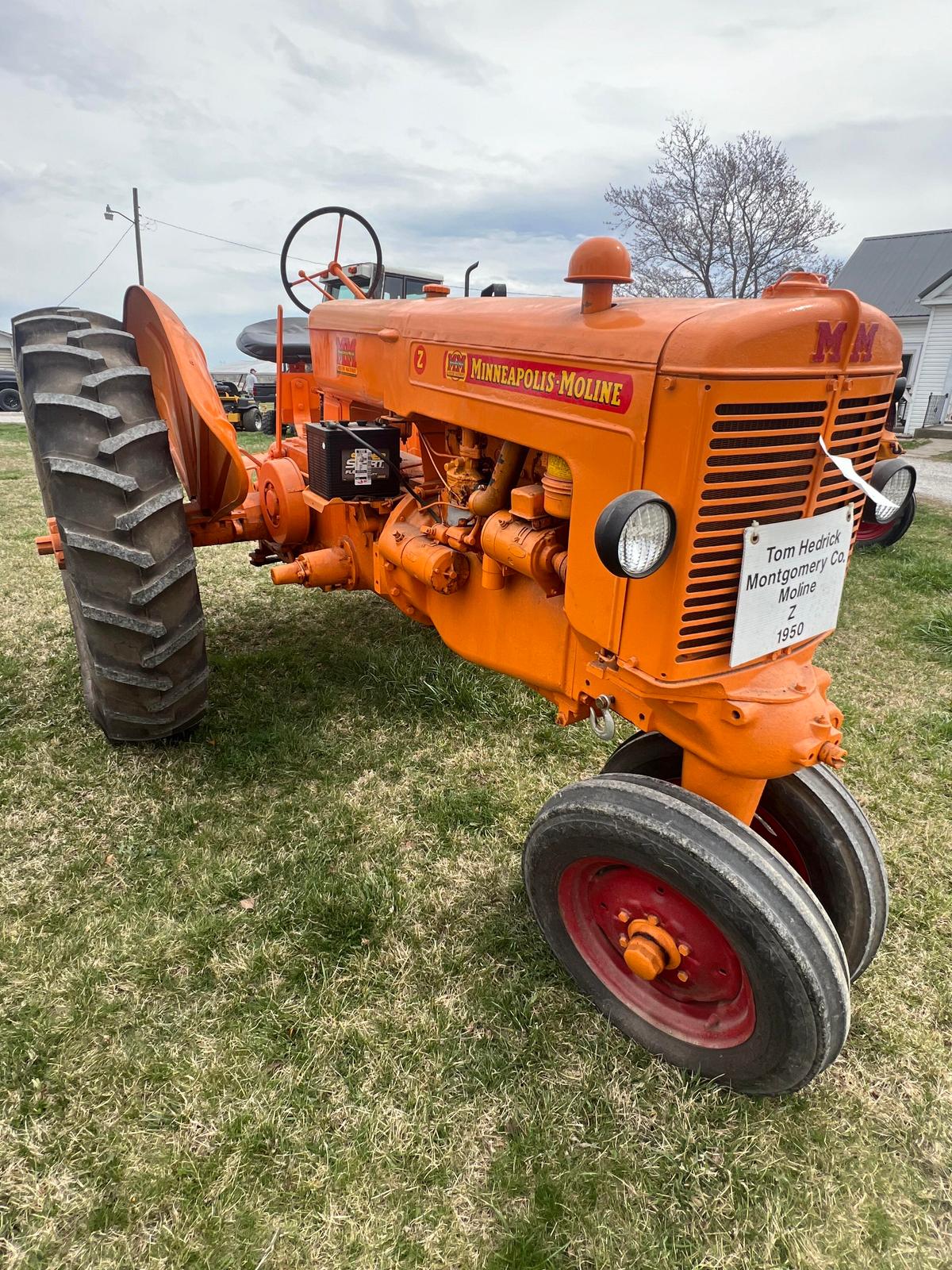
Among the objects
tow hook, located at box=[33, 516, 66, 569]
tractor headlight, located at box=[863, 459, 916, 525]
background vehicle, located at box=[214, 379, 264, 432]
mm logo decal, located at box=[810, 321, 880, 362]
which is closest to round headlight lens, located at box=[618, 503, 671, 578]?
mm logo decal, located at box=[810, 321, 880, 362]

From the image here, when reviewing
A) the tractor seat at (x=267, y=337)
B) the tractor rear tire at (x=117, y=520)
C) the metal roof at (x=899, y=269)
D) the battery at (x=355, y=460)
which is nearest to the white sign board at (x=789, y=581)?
the battery at (x=355, y=460)

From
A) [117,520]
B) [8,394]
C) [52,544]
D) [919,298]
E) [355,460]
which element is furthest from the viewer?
[919,298]

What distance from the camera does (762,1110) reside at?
1932 millimetres

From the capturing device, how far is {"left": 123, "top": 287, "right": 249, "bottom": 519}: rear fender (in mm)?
3070

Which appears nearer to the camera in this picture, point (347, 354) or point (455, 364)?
point (455, 364)

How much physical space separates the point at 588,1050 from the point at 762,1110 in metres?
0.43

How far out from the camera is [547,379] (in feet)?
6.88

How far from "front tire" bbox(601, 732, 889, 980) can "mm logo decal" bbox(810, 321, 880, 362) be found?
3.56ft

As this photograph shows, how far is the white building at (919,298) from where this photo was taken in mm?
21688

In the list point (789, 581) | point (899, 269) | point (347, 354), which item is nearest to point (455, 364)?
point (347, 354)

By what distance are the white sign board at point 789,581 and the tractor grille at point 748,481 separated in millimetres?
27

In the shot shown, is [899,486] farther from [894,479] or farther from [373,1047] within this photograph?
[373,1047]

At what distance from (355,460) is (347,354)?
0.74m

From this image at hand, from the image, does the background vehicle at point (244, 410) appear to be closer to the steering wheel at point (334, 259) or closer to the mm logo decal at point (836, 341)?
the steering wheel at point (334, 259)
